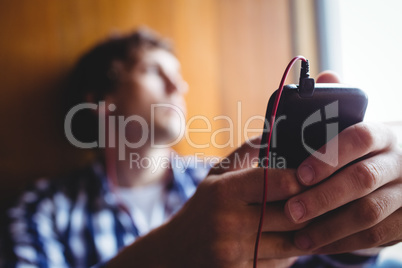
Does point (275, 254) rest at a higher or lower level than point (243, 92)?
Result: lower

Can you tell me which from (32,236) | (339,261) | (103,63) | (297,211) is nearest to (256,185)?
(297,211)

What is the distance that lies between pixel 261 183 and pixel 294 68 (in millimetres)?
960

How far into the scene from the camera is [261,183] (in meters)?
0.39

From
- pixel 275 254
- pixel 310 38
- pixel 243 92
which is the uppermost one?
pixel 310 38

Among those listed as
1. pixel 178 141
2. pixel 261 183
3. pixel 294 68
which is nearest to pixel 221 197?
pixel 261 183

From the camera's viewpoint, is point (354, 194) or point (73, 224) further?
point (73, 224)

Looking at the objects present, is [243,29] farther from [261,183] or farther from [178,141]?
[261,183]

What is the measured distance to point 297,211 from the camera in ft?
1.23

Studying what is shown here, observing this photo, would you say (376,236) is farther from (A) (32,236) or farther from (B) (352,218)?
(A) (32,236)

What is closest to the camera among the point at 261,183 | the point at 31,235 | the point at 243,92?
the point at 261,183

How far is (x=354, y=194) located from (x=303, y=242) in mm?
100

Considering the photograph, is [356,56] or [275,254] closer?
[275,254]

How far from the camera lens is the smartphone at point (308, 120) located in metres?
0.39

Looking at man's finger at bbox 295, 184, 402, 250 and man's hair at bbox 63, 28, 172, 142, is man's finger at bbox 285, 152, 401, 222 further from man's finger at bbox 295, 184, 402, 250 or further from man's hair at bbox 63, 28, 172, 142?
man's hair at bbox 63, 28, 172, 142
